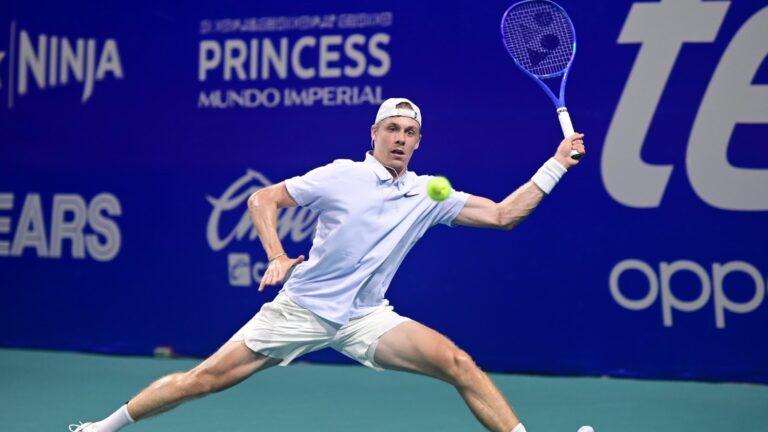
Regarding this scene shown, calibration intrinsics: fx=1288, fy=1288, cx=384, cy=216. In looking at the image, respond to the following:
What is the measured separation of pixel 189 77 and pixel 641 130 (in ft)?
11.1

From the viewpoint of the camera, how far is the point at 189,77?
950 cm

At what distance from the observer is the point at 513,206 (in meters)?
5.29

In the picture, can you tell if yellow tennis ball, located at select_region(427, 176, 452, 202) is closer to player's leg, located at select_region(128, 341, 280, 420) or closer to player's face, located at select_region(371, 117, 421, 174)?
player's face, located at select_region(371, 117, 421, 174)

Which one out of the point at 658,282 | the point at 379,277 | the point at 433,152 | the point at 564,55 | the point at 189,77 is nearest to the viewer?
the point at 379,277

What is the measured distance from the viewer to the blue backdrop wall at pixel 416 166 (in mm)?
8039

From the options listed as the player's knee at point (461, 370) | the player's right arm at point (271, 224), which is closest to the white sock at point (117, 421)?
the player's right arm at point (271, 224)

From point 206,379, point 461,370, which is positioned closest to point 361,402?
point 206,379

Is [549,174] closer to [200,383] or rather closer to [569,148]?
[569,148]

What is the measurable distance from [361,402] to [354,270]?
2440mm

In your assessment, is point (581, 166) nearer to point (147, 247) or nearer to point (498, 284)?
point (498, 284)

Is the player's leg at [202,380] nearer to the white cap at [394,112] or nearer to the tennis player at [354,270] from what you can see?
the tennis player at [354,270]

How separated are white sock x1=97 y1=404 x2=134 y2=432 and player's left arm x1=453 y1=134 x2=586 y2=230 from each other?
158cm

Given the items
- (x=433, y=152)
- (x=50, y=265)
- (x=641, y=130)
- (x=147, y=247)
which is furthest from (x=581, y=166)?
(x=50, y=265)

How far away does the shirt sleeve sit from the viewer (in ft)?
17.2
